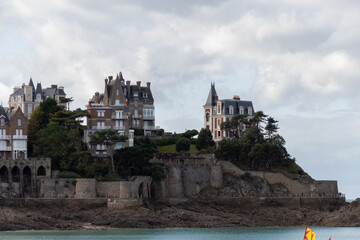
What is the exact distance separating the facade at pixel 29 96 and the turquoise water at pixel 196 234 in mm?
26192

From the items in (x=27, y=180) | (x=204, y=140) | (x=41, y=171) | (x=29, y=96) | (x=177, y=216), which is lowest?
(x=177, y=216)

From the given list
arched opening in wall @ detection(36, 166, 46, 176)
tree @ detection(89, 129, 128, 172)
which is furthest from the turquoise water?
tree @ detection(89, 129, 128, 172)

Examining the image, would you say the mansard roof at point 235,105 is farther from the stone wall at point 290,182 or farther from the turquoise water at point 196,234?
the turquoise water at point 196,234

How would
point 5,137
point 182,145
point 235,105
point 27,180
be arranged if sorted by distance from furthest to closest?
point 235,105, point 182,145, point 5,137, point 27,180

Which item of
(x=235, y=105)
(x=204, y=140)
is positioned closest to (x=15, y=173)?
(x=204, y=140)

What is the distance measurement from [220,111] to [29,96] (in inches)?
846

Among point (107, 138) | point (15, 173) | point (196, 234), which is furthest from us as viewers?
point (107, 138)

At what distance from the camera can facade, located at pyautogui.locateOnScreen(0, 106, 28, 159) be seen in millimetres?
93125

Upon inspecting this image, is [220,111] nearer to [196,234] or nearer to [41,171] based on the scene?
[41,171]

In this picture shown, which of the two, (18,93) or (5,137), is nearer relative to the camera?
(5,137)

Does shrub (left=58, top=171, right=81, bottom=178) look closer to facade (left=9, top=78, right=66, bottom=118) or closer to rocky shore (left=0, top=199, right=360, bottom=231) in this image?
rocky shore (left=0, top=199, right=360, bottom=231)

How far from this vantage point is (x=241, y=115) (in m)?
104

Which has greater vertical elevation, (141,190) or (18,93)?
(18,93)

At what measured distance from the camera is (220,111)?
360ft
